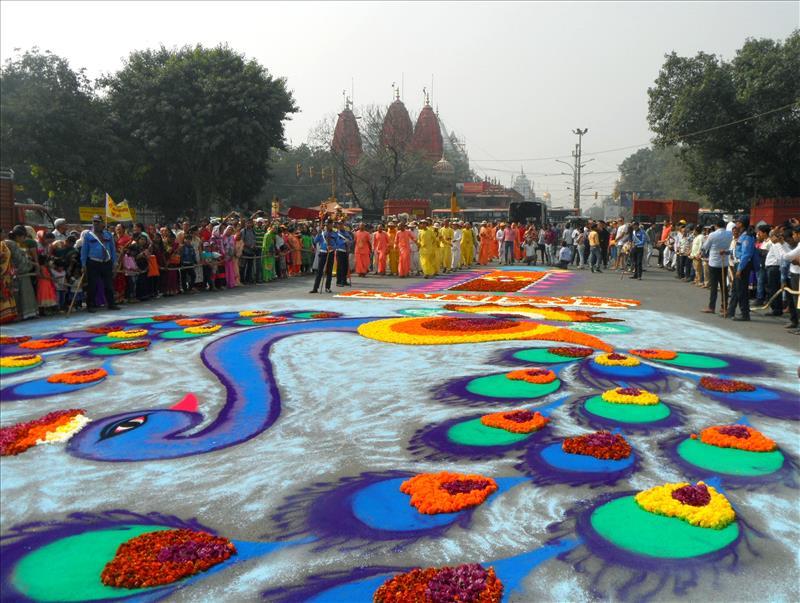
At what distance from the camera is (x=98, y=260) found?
11.1 meters

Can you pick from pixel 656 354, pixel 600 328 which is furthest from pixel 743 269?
pixel 656 354

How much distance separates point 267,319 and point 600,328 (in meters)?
5.00

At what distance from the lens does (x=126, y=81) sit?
29.1m

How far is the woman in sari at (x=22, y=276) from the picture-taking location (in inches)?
404

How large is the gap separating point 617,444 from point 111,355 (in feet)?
19.5

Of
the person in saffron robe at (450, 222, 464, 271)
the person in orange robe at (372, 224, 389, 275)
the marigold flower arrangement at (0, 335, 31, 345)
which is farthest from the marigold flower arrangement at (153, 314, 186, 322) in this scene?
the person in saffron robe at (450, 222, 464, 271)

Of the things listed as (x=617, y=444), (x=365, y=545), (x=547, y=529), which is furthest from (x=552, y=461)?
(x=365, y=545)

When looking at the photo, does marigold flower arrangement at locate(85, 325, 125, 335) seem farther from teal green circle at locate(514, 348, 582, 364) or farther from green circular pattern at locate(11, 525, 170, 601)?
green circular pattern at locate(11, 525, 170, 601)

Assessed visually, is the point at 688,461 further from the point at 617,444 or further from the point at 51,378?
the point at 51,378

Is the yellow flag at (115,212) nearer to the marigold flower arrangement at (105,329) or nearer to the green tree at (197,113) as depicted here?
the marigold flower arrangement at (105,329)

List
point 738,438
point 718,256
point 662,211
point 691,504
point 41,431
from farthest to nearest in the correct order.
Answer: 1. point 662,211
2. point 718,256
3. point 41,431
4. point 738,438
5. point 691,504

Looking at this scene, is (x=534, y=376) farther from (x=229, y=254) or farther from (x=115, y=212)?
(x=115, y=212)

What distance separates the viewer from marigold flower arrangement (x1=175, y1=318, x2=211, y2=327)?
9664mm

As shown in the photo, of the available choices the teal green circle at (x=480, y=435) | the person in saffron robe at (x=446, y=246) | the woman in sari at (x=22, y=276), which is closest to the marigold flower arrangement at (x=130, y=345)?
the woman in sari at (x=22, y=276)
